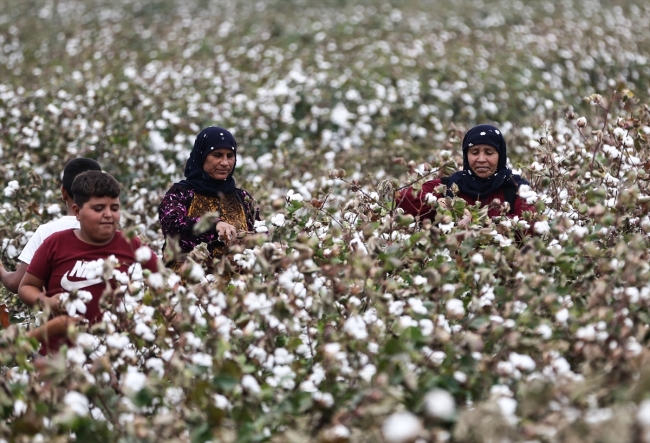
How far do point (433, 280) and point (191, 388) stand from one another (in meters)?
0.99

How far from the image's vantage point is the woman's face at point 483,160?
460 centimetres

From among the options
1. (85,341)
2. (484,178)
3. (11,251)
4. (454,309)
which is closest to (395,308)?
(454,309)

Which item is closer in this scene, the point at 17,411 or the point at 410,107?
the point at 17,411

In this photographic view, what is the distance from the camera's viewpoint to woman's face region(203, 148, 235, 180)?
4.46 metres

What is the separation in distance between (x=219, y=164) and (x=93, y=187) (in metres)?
1.22

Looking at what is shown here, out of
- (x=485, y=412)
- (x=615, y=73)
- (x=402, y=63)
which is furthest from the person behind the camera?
(x=615, y=73)

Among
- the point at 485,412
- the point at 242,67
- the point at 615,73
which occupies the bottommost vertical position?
the point at 615,73

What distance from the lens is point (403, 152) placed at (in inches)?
315

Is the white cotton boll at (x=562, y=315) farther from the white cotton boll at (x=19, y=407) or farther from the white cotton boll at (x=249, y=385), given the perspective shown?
the white cotton boll at (x=19, y=407)

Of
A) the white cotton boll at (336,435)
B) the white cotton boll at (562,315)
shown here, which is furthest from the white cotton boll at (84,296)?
the white cotton boll at (562,315)

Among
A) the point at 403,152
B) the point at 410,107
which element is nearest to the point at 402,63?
the point at 410,107

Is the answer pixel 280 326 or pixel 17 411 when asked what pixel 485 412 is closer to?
pixel 280 326

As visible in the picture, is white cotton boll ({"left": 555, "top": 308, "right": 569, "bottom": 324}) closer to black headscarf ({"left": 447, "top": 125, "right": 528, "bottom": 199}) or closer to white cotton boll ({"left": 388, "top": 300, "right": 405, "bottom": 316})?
white cotton boll ({"left": 388, "top": 300, "right": 405, "bottom": 316})

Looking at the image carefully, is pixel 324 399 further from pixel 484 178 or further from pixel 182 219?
pixel 484 178
